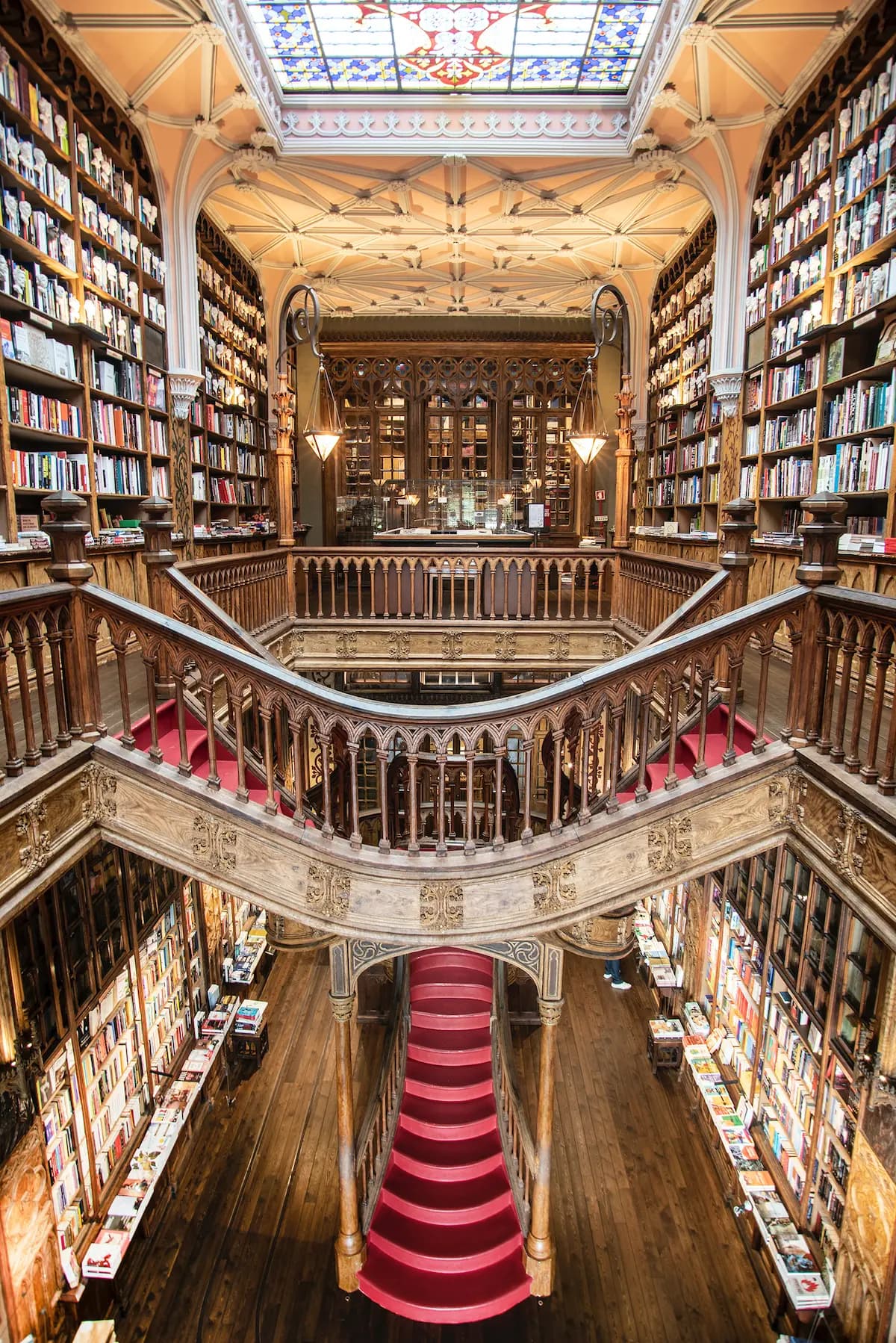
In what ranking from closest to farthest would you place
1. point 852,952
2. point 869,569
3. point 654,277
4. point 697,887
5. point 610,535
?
point 852,952 < point 869,569 < point 697,887 < point 654,277 < point 610,535

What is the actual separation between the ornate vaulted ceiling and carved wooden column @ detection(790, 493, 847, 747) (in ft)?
14.2

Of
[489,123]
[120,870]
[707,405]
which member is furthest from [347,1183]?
[489,123]

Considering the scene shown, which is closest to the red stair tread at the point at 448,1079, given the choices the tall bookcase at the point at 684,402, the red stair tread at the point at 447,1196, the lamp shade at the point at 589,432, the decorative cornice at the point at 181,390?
the red stair tread at the point at 447,1196

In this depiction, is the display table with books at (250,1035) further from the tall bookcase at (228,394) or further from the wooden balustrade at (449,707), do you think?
the tall bookcase at (228,394)

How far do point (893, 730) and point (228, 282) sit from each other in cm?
915

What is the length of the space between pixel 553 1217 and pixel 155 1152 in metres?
2.43

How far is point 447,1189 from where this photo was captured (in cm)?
466

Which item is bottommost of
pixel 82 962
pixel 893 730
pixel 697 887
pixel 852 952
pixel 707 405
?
pixel 697 887

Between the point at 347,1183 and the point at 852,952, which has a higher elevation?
the point at 852,952

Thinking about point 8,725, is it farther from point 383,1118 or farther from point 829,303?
point 829,303

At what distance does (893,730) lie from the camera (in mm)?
2469

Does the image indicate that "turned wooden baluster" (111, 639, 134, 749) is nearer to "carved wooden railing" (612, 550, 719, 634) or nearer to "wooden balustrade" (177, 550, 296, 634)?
"wooden balustrade" (177, 550, 296, 634)

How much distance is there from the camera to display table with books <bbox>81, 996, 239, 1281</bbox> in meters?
3.87

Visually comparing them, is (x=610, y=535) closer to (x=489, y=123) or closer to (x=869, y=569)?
(x=489, y=123)
